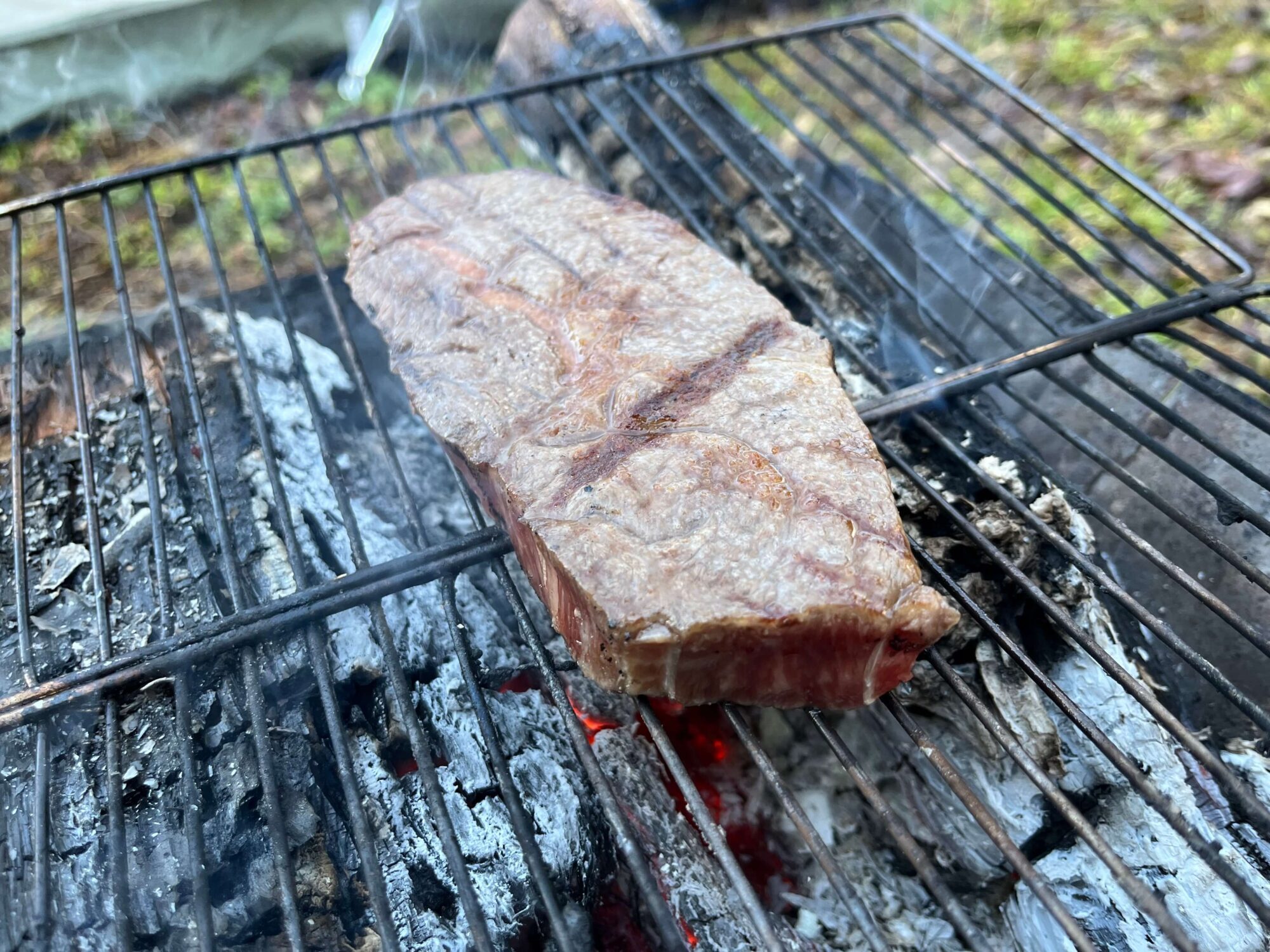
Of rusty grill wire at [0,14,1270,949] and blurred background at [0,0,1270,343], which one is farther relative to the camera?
blurred background at [0,0,1270,343]

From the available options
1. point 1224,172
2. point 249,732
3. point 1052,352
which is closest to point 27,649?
point 249,732

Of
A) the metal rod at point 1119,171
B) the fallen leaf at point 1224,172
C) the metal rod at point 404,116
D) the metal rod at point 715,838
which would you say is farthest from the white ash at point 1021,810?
the fallen leaf at point 1224,172

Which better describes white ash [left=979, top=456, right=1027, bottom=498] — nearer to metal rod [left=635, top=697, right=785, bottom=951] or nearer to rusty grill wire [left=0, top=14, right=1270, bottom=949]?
rusty grill wire [left=0, top=14, right=1270, bottom=949]

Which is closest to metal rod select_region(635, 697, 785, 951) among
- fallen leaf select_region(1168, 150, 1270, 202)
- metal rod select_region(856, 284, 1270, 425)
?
metal rod select_region(856, 284, 1270, 425)

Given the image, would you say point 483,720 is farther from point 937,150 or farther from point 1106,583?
point 937,150

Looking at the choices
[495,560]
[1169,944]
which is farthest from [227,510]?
[1169,944]

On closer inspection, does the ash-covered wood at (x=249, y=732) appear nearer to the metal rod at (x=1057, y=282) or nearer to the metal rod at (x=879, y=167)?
the metal rod at (x=879, y=167)

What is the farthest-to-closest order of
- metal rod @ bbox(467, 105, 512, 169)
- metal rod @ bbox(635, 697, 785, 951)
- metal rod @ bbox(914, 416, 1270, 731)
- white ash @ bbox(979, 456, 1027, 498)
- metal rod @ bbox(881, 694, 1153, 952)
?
metal rod @ bbox(467, 105, 512, 169)
white ash @ bbox(979, 456, 1027, 498)
metal rod @ bbox(914, 416, 1270, 731)
metal rod @ bbox(635, 697, 785, 951)
metal rod @ bbox(881, 694, 1153, 952)
